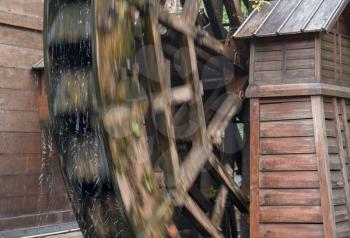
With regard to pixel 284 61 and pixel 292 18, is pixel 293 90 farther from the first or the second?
pixel 292 18

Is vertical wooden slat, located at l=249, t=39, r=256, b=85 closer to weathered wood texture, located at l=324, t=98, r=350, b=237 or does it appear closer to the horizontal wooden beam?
the horizontal wooden beam

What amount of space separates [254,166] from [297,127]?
478mm

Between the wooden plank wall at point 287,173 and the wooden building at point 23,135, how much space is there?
2714 mm

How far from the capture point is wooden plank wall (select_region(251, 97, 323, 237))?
185 inches

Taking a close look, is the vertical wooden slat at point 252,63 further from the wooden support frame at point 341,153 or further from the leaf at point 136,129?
the leaf at point 136,129

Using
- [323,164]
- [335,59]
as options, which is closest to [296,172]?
[323,164]

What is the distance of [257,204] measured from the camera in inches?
190

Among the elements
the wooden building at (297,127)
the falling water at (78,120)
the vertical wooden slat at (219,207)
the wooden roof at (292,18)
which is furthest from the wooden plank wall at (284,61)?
the falling water at (78,120)

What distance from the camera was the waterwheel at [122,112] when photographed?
3.65 metres

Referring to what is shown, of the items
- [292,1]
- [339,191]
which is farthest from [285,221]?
[292,1]

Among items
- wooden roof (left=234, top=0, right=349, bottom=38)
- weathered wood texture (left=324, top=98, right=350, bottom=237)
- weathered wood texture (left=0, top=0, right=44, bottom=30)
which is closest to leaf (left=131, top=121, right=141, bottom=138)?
wooden roof (left=234, top=0, right=349, bottom=38)

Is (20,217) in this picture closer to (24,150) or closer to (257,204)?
(24,150)

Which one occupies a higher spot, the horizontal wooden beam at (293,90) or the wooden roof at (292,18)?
the wooden roof at (292,18)

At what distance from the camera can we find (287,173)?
480cm
